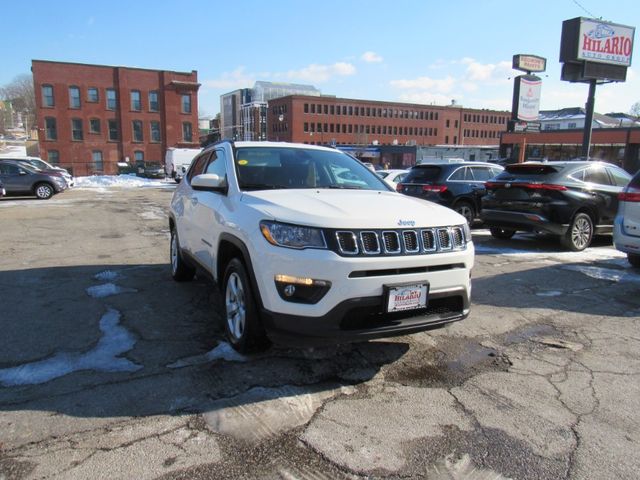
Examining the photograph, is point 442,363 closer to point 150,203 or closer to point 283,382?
point 283,382

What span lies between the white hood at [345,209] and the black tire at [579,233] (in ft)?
18.8

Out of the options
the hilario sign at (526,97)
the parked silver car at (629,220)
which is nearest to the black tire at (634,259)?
the parked silver car at (629,220)

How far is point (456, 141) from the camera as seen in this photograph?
11756cm

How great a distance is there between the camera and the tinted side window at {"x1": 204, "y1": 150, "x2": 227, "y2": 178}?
4.74 meters

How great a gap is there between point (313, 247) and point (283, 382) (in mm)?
1051

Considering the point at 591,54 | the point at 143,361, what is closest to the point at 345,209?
the point at 143,361

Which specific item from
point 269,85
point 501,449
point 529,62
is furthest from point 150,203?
point 269,85

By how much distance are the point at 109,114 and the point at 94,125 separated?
6.17 ft

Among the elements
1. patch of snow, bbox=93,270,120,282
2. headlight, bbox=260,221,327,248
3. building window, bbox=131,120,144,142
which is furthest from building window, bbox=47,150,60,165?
headlight, bbox=260,221,327,248

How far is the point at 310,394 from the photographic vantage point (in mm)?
3354

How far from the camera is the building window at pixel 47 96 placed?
47062 mm

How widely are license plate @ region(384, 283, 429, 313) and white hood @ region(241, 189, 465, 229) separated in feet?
1.39

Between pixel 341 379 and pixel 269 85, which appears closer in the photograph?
pixel 341 379

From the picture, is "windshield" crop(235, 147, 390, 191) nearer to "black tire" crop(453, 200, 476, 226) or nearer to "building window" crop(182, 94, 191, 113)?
"black tire" crop(453, 200, 476, 226)
